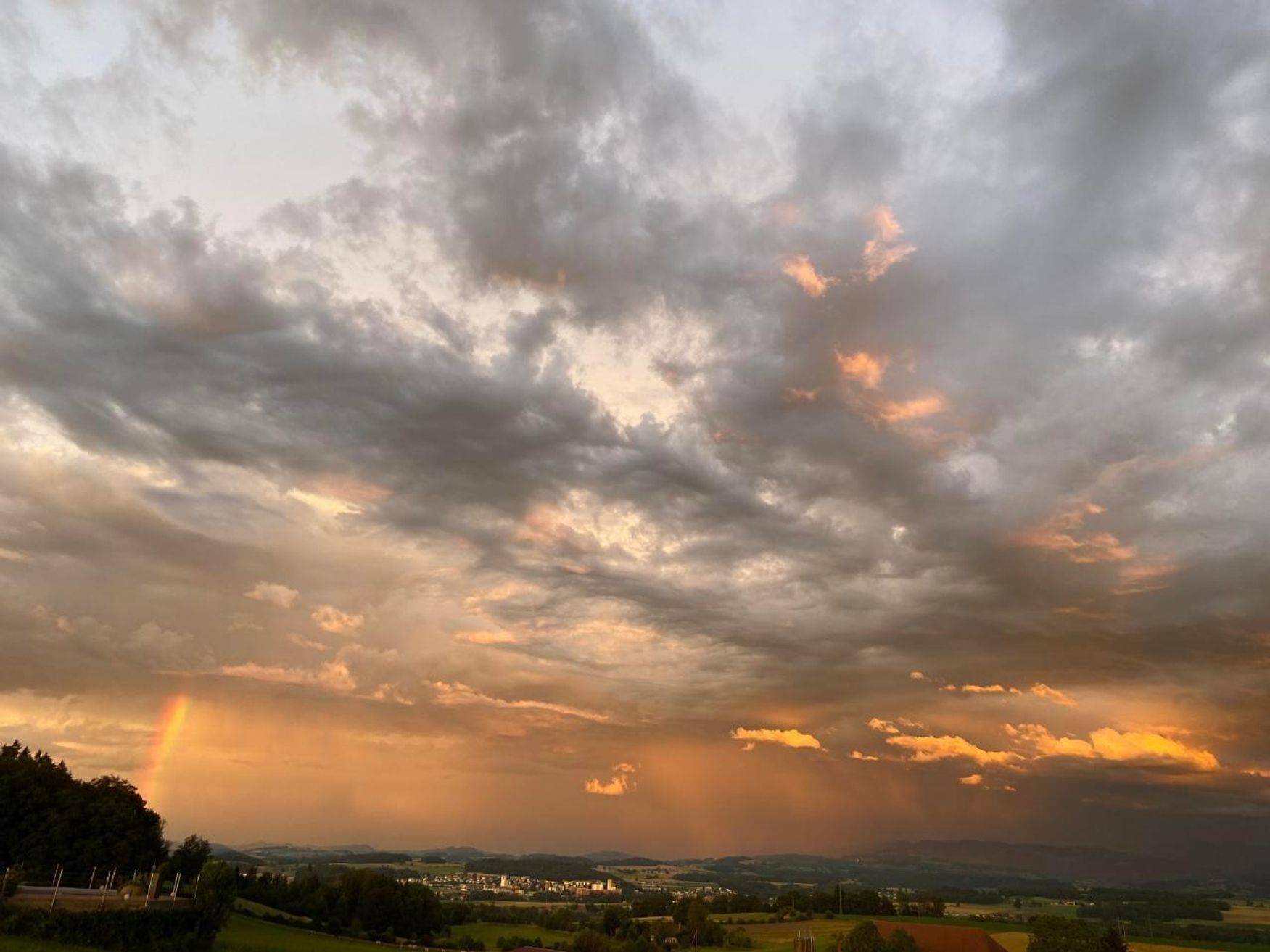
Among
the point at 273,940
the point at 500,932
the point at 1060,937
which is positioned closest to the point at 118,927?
the point at 273,940

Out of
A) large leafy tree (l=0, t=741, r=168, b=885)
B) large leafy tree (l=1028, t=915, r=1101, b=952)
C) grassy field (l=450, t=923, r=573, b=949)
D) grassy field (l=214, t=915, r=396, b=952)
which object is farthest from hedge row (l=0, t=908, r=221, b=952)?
grassy field (l=450, t=923, r=573, b=949)

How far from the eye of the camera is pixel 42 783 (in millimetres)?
106688

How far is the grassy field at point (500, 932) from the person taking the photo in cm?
15266

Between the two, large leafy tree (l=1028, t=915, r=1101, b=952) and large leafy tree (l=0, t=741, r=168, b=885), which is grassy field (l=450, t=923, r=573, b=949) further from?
large leafy tree (l=1028, t=915, r=1101, b=952)

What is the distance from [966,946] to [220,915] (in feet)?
305

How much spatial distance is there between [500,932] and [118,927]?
127331 mm

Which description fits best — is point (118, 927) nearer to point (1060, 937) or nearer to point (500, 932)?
point (1060, 937)

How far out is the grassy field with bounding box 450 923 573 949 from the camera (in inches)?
6010

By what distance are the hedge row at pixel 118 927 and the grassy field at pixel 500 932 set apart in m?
93.6

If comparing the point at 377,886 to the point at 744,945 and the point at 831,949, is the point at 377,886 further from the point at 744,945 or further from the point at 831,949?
the point at 831,949

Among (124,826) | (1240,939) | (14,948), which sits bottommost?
(1240,939)

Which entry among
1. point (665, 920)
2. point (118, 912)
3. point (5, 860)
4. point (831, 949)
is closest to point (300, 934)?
point (5, 860)

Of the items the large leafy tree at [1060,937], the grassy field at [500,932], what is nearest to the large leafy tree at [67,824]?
the grassy field at [500,932]

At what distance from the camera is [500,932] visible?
537 feet
